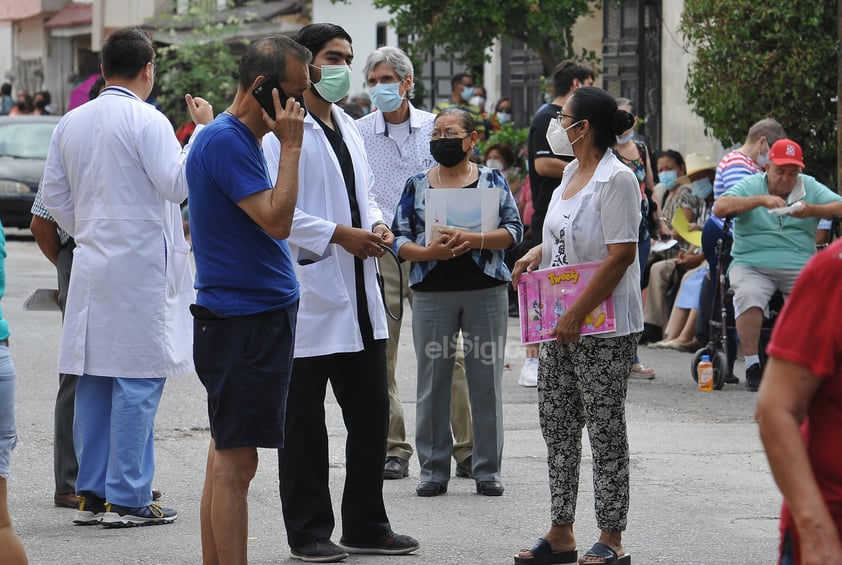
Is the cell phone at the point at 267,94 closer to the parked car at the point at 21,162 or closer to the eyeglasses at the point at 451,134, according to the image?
the eyeglasses at the point at 451,134

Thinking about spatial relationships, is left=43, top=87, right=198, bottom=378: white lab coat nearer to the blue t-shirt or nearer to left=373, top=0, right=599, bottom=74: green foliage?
the blue t-shirt

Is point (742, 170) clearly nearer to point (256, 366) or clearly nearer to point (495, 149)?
point (495, 149)

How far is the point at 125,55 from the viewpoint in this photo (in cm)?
682

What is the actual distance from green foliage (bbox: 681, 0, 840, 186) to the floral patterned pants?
7.33m

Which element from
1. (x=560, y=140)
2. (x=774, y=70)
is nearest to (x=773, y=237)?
(x=774, y=70)

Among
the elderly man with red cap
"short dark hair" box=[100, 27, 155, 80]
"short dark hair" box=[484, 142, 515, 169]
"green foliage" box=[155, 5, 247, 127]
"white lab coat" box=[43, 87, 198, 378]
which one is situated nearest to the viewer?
"white lab coat" box=[43, 87, 198, 378]

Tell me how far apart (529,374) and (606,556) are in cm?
516

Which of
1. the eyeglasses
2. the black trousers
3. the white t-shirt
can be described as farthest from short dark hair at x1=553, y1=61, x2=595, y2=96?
the black trousers

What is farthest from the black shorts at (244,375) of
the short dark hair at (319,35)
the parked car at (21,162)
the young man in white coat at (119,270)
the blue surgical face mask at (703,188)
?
the parked car at (21,162)

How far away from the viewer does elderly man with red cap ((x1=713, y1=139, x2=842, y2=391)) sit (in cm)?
1062

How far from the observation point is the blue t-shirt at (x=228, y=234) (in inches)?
203

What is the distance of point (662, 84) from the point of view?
2025cm

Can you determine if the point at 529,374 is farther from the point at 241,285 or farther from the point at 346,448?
the point at 241,285

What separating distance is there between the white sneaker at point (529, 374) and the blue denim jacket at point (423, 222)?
3.60 m
